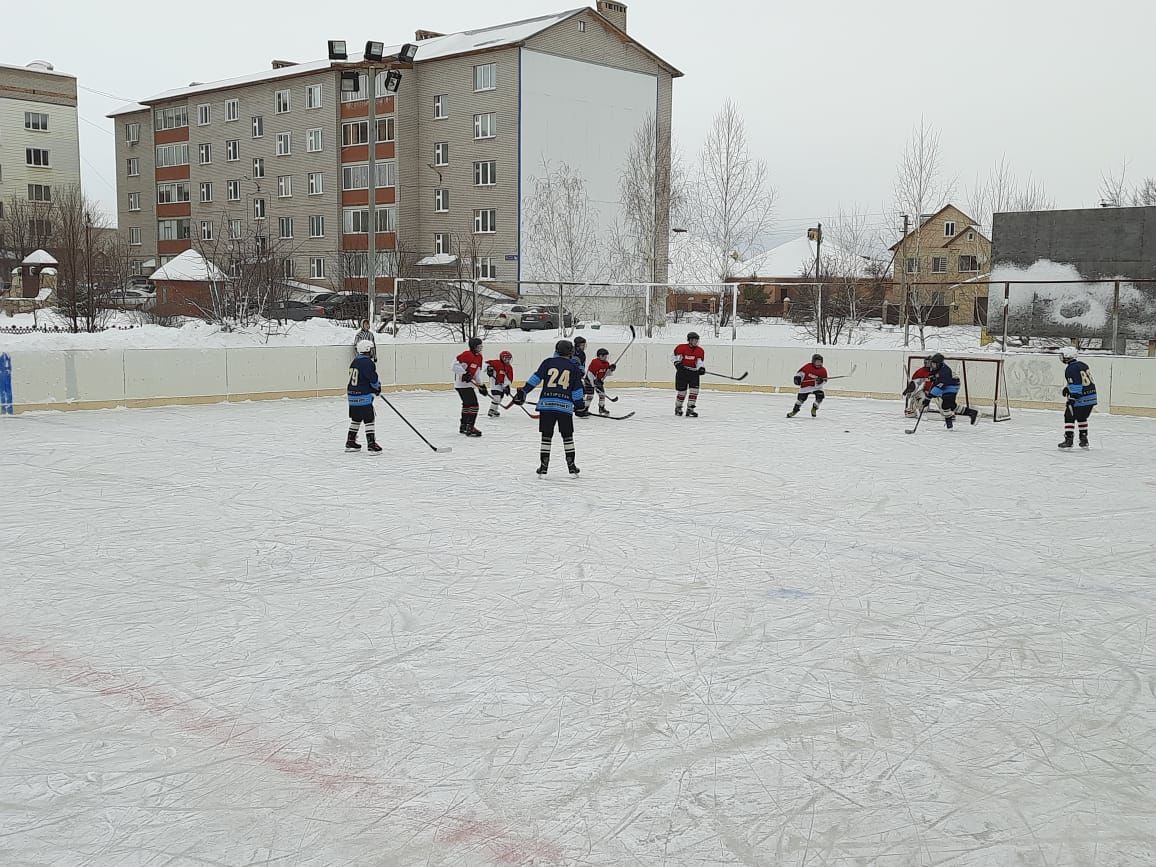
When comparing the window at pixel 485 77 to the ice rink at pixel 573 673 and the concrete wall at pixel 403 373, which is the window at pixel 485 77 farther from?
the ice rink at pixel 573 673

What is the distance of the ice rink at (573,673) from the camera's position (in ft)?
8.80

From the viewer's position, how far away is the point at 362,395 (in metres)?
9.20

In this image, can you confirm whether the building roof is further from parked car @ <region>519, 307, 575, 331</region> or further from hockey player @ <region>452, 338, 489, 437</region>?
hockey player @ <region>452, 338, 489, 437</region>

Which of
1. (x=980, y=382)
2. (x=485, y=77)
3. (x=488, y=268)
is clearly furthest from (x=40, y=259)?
(x=980, y=382)

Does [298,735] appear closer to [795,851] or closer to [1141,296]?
[795,851]

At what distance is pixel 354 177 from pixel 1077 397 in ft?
99.3

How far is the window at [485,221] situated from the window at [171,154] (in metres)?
16.2

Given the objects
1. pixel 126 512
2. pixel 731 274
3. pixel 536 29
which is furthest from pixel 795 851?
pixel 536 29

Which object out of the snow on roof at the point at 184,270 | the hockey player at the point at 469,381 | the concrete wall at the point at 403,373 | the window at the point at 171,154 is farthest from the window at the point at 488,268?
the hockey player at the point at 469,381

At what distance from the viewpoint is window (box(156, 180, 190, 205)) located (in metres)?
42.5

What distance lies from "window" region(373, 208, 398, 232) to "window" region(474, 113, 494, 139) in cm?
398

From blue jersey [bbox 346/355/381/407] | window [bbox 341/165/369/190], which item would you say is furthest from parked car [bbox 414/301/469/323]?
window [bbox 341/165/369/190]

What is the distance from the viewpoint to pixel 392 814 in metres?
2.74

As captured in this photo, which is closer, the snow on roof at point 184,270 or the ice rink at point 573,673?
the ice rink at point 573,673
